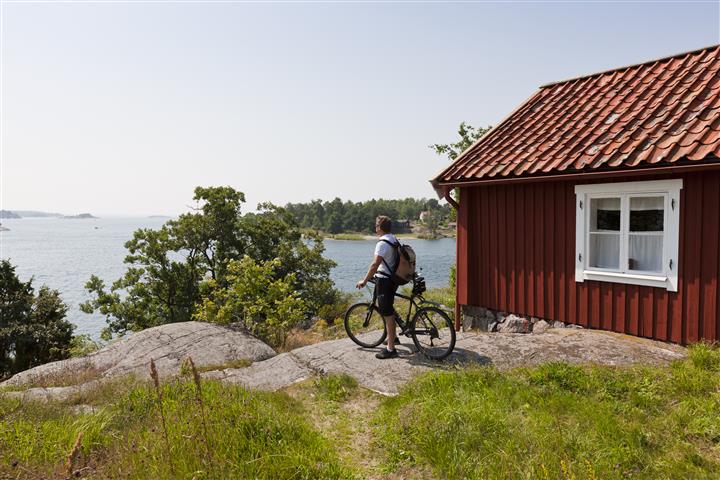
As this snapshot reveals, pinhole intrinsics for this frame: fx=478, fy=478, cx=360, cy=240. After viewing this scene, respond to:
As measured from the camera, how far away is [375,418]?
5.04 m

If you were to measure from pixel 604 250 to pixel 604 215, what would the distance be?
1.97ft

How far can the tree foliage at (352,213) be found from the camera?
11156cm

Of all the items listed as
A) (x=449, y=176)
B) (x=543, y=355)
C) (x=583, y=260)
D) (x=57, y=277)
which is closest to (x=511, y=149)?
(x=449, y=176)

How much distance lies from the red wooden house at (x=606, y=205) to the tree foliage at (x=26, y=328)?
15.8m

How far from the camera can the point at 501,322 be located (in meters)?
9.62

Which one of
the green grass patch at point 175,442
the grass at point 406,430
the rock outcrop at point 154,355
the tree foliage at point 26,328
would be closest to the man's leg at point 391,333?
the grass at point 406,430

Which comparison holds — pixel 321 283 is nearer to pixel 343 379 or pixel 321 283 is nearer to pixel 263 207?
pixel 263 207

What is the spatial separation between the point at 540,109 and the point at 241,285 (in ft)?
26.3

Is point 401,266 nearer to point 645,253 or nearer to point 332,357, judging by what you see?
point 332,357

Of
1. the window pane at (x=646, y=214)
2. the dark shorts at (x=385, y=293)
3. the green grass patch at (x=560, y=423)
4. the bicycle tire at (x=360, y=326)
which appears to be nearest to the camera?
the green grass patch at (x=560, y=423)

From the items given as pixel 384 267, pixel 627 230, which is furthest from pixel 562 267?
pixel 384 267

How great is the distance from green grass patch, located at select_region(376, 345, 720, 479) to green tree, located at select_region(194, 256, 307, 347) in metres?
6.07

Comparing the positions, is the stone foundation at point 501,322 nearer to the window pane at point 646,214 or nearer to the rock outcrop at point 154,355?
the window pane at point 646,214

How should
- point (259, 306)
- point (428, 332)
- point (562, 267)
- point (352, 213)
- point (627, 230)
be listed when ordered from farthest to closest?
point (352, 213), point (259, 306), point (562, 267), point (627, 230), point (428, 332)
